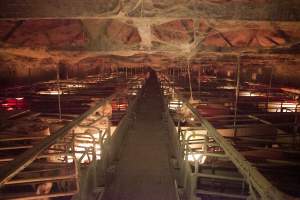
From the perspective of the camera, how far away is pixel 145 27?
450 centimetres

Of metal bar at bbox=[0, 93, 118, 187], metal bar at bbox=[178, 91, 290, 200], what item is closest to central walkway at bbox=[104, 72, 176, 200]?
metal bar at bbox=[0, 93, 118, 187]

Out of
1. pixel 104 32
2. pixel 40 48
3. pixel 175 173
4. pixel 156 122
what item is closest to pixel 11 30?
pixel 40 48

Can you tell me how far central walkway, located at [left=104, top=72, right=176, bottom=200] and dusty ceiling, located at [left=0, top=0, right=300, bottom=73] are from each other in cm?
276

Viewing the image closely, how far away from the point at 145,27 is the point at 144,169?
351 centimetres

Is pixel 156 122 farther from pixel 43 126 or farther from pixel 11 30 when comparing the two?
pixel 11 30

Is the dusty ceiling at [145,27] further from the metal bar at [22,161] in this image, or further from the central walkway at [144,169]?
the central walkway at [144,169]

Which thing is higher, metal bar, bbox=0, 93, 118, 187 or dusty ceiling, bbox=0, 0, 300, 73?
dusty ceiling, bbox=0, 0, 300, 73

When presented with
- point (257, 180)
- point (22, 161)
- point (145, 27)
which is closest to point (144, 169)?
point (145, 27)

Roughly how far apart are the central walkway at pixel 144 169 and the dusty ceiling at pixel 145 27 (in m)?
2.76

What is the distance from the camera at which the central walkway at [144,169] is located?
5.34 metres

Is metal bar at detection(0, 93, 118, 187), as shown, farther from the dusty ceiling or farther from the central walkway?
the central walkway

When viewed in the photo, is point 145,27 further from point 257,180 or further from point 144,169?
point 144,169

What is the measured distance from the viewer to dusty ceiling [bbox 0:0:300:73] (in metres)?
3.52

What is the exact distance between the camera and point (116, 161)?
276 inches
